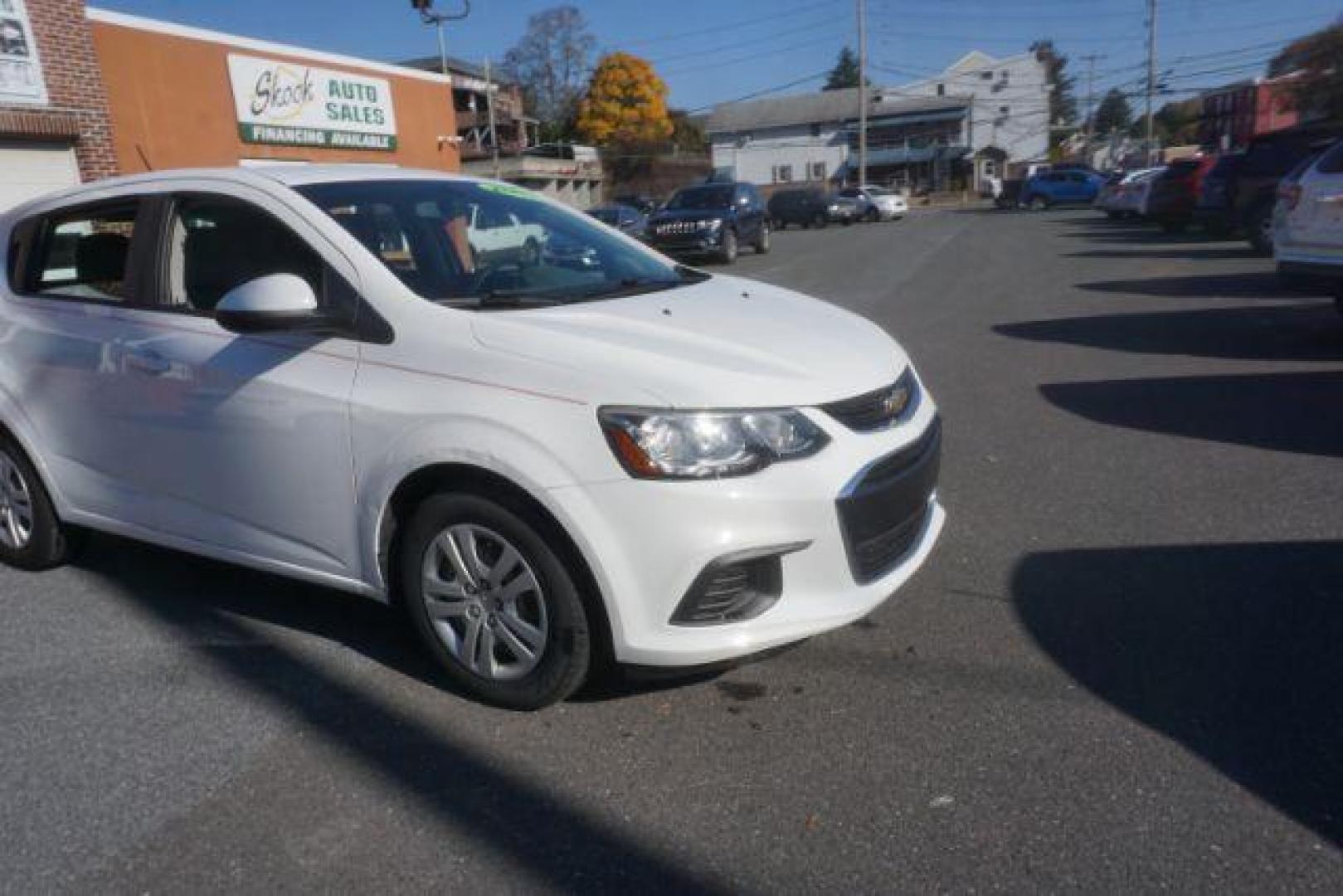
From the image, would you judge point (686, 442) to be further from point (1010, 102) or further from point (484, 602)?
point (1010, 102)

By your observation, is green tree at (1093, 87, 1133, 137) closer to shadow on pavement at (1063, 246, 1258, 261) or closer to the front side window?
shadow on pavement at (1063, 246, 1258, 261)

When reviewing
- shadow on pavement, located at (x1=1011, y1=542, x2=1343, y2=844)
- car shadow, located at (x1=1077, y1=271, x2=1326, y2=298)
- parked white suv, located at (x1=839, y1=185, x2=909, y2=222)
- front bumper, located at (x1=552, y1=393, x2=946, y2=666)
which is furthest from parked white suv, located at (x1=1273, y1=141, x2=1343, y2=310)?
parked white suv, located at (x1=839, y1=185, x2=909, y2=222)

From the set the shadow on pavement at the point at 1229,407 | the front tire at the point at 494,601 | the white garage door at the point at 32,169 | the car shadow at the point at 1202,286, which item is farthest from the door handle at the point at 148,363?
the white garage door at the point at 32,169

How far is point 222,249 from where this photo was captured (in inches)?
141

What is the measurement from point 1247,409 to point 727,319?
4.40m

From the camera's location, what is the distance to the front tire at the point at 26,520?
4.22 m

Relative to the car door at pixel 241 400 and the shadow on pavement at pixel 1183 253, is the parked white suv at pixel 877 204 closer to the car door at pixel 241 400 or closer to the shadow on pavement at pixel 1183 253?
the shadow on pavement at pixel 1183 253

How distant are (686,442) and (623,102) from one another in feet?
212

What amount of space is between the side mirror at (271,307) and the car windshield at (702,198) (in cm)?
1852

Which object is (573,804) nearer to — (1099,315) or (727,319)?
(727,319)

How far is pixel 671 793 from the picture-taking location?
2.61 m

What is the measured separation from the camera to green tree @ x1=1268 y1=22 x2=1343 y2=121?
111 feet

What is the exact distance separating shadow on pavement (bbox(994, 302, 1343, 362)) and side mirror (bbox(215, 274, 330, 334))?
718 centimetres

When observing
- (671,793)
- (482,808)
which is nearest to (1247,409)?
(671,793)
